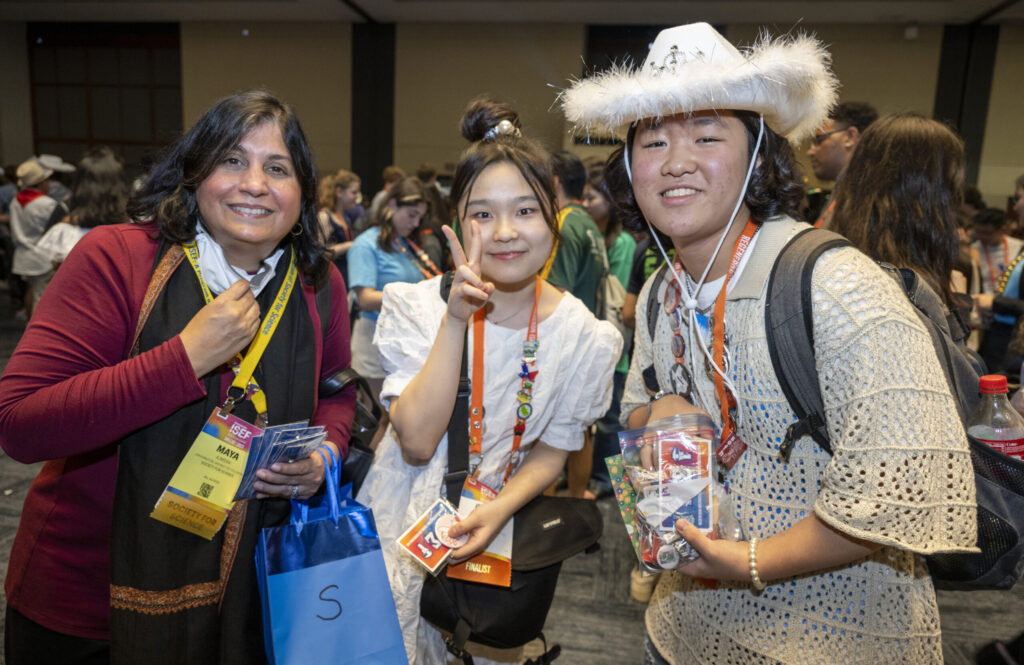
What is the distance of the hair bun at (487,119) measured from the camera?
171 cm

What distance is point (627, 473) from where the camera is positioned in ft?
4.21

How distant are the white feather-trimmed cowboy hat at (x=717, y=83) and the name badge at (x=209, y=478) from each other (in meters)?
0.99

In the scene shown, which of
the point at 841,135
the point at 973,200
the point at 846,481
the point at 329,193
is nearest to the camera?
the point at 846,481

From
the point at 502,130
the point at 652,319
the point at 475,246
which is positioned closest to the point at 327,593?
the point at 475,246

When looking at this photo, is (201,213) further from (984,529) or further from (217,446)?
(984,529)

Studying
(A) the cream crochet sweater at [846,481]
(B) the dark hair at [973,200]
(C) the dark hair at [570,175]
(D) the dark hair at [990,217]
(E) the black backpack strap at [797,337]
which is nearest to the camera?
(A) the cream crochet sweater at [846,481]

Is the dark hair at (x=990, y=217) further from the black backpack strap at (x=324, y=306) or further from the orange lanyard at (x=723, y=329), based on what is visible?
the black backpack strap at (x=324, y=306)

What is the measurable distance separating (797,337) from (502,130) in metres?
0.96

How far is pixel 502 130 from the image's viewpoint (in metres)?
1.69

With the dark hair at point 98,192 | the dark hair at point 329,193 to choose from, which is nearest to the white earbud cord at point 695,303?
the dark hair at point 98,192

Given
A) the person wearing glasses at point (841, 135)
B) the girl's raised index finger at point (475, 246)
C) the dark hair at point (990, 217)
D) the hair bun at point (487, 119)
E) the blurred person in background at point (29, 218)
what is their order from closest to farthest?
the girl's raised index finger at point (475, 246)
the hair bun at point (487, 119)
the person wearing glasses at point (841, 135)
the dark hair at point (990, 217)
the blurred person in background at point (29, 218)

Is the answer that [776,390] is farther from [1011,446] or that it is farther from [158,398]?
[158,398]

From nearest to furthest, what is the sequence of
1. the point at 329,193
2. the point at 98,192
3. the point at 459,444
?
1. the point at 459,444
2. the point at 98,192
3. the point at 329,193

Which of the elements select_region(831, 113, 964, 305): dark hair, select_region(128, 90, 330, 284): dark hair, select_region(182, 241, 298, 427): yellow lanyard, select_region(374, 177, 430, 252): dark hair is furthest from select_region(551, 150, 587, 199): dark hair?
select_region(182, 241, 298, 427): yellow lanyard
